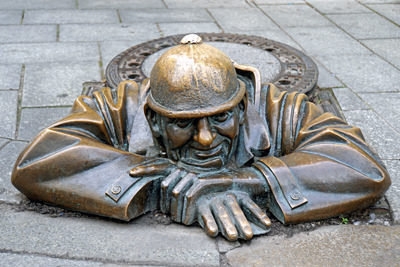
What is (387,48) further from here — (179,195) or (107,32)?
(179,195)

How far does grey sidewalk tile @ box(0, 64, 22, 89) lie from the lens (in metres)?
4.09

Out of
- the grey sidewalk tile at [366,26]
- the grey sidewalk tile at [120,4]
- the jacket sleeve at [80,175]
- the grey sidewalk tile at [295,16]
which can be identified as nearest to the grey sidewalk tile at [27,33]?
the grey sidewalk tile at [120,4]

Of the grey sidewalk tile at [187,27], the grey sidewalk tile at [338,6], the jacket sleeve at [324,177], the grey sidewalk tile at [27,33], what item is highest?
the jacket sleeve at [324,177]

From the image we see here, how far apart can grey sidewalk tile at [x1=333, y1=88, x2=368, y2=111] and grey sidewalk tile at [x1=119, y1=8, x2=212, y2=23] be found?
2.52 metres

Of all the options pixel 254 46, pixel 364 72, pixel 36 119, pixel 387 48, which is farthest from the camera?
pixel 387 48

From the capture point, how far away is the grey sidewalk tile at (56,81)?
386 cm

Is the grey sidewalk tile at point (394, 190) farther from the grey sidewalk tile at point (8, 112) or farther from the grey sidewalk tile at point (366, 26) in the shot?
the grey sidewalk tile at point (366, 26)

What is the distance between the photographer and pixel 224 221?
2.27m

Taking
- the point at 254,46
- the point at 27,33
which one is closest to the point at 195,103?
the point at 254,46

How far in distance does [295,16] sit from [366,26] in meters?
0.97

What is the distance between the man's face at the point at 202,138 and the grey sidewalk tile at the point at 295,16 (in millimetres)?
3810

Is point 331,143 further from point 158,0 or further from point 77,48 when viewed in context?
point 158,0

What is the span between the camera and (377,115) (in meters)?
3.63

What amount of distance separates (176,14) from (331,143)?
14.1ft
